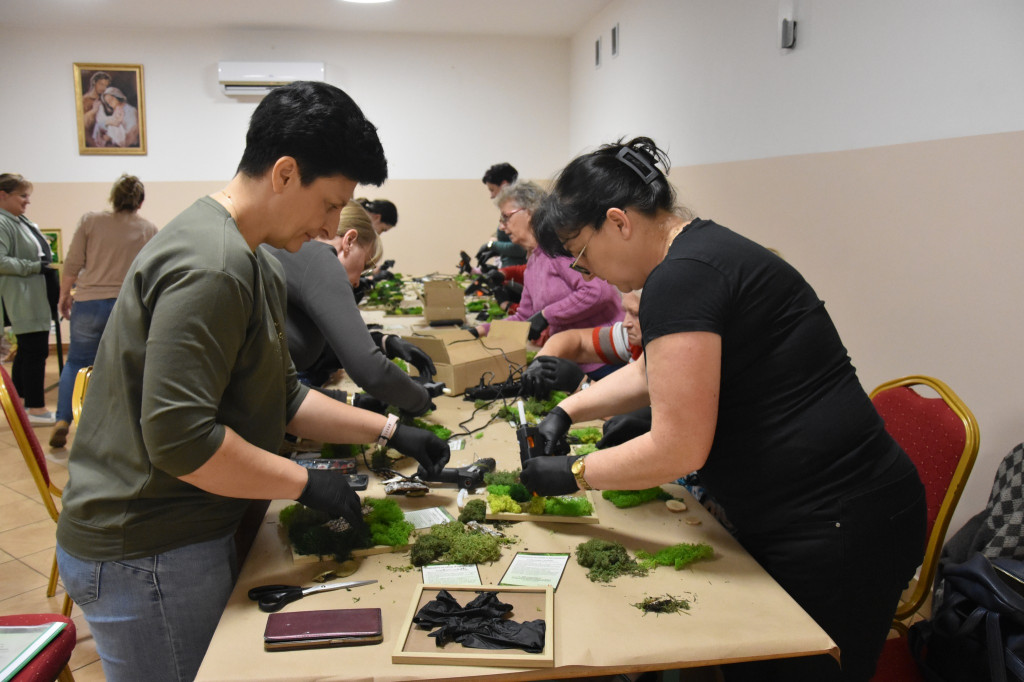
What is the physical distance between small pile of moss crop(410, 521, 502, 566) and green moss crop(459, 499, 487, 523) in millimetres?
99

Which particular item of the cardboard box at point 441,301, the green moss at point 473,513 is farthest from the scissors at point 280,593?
the cardboard box at point 441,301

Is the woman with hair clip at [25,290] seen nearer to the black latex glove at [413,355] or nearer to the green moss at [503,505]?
the black latex glove at [413,355]

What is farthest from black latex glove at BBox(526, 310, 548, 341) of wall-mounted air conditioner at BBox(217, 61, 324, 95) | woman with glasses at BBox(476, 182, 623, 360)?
wall-mounted air conditioner at BBox(217, 61, 324, 95)

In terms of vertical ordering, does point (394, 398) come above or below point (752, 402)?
below

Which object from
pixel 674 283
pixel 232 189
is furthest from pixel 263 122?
pixel 674 283

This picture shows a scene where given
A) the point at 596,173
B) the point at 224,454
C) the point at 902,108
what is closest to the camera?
the point at 224,454

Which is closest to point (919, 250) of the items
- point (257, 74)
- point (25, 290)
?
point (25, 290)

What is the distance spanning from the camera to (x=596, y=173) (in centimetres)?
148

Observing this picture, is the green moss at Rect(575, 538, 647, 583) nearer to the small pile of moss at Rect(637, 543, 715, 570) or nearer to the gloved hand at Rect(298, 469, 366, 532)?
the small pile of moss at Rect(637, 543, 715, 570)

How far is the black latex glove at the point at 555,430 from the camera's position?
1805 mm

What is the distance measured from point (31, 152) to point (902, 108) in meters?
8.12

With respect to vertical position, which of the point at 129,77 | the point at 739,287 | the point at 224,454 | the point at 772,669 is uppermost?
the point at 129,77

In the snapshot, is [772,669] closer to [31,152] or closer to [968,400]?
[968,400]

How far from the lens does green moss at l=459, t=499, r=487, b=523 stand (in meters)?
1.57
